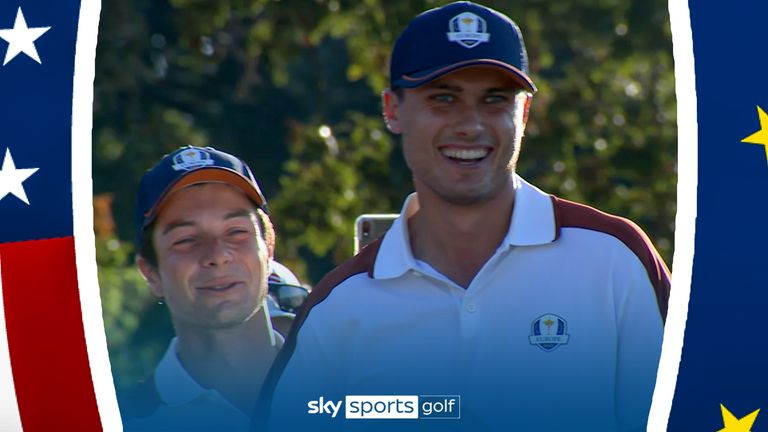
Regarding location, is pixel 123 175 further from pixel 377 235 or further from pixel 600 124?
pixel 600 124

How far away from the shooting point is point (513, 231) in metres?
4.35

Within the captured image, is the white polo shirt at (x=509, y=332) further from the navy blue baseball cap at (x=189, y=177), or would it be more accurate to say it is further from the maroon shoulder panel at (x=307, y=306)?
the navy blue baseball cap at (x=189, y=177)

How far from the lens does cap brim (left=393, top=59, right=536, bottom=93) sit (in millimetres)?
4246

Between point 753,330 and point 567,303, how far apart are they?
0.45m

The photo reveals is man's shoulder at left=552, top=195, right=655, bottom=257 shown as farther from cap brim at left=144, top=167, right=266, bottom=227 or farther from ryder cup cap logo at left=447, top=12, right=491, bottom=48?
cap brim at left=144, top=167, right=266, bottom=227

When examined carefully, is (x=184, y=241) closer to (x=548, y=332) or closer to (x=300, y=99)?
(x=300, y=99)

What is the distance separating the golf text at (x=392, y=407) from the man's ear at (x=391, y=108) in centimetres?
66

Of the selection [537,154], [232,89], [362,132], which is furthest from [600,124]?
[232,89]

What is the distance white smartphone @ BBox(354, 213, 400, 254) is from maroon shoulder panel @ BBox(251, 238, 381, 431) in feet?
0.10

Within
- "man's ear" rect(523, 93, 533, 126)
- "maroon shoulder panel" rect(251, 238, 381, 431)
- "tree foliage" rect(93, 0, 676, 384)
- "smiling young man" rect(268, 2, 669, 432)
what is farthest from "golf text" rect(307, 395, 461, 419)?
"man's ear" rect(523, 93, 533, 126)

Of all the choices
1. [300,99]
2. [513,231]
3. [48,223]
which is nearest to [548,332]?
[513,231]

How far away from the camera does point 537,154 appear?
4.70m

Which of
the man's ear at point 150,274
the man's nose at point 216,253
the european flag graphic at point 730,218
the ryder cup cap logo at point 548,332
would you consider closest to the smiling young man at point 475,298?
the ryder cup cap logo at point 548,332

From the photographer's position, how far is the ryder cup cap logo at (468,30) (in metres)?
4.27
